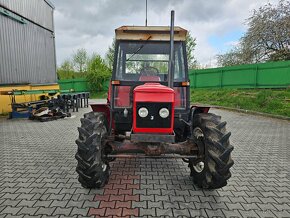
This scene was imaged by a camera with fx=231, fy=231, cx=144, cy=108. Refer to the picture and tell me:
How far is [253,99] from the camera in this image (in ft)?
42.4

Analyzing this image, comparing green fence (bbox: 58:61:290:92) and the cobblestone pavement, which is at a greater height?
green fence (bbox: 58:61:290:92)

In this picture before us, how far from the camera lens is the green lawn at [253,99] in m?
11.1

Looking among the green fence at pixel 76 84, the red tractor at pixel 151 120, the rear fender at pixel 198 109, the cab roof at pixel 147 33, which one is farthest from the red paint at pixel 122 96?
the green fence at pixel 76 84

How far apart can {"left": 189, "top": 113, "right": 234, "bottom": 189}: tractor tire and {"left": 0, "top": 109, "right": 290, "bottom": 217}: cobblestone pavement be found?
0.22 metres

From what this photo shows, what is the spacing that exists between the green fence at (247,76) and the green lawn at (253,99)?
0.71m

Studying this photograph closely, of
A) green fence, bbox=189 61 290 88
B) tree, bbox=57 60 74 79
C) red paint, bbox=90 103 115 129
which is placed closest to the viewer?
red paint, bbox=90 103 115 129

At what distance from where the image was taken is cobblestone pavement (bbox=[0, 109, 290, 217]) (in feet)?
9.55

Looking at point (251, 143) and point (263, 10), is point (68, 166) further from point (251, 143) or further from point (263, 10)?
point (263, 10)

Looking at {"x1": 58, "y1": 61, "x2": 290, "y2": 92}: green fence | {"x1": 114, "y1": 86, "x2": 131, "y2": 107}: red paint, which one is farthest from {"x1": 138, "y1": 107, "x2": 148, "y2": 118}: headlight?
{"x1": 58, "y1": 61, "x2": 290, "y2": 92}: green fence

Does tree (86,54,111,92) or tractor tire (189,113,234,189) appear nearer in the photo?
tractor tire (189,113,234,189)

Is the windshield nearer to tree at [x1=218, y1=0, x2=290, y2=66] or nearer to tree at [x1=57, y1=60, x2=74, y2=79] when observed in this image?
tree at [x1=218, y1=0, x2=290, y2=66]

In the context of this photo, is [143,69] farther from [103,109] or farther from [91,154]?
[91,154]

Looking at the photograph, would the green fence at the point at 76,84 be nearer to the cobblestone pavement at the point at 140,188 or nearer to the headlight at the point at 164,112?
the cobblestone pavement at the point at 140,188

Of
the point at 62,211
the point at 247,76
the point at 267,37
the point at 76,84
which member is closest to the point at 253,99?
the point at 247,76
